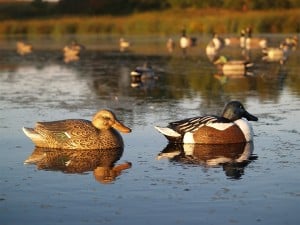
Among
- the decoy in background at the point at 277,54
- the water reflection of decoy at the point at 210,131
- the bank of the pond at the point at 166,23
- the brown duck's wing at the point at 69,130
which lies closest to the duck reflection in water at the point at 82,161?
the brown duck's wing at the point at 69,130

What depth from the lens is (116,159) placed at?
1097cm

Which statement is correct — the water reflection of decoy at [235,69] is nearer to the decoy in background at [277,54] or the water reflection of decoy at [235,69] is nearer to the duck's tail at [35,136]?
the decoy in background at [277,54]

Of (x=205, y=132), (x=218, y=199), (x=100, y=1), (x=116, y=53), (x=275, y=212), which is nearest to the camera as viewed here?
(x=275, y=212)

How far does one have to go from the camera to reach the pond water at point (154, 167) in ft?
26.0

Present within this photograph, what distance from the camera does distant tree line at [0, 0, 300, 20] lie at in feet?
234

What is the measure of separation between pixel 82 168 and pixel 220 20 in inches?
1861

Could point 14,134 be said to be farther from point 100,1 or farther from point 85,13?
point 100,1

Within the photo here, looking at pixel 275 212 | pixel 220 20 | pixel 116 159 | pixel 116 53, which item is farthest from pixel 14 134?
pixel 220 20

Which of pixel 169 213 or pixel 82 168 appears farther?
pixel 82 168

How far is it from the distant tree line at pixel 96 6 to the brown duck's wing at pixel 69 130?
186 ft

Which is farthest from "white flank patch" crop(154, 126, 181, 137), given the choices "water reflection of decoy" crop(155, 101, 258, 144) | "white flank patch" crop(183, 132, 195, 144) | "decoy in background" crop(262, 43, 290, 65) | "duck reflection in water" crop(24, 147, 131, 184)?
"decoy in background" crop(262, 43, 290, 65)

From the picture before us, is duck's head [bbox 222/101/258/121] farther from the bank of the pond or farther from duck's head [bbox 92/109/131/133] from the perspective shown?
the bank of the pond

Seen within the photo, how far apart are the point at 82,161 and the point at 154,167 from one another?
3.89 feet

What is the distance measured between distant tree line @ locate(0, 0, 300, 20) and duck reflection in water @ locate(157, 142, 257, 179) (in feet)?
185
